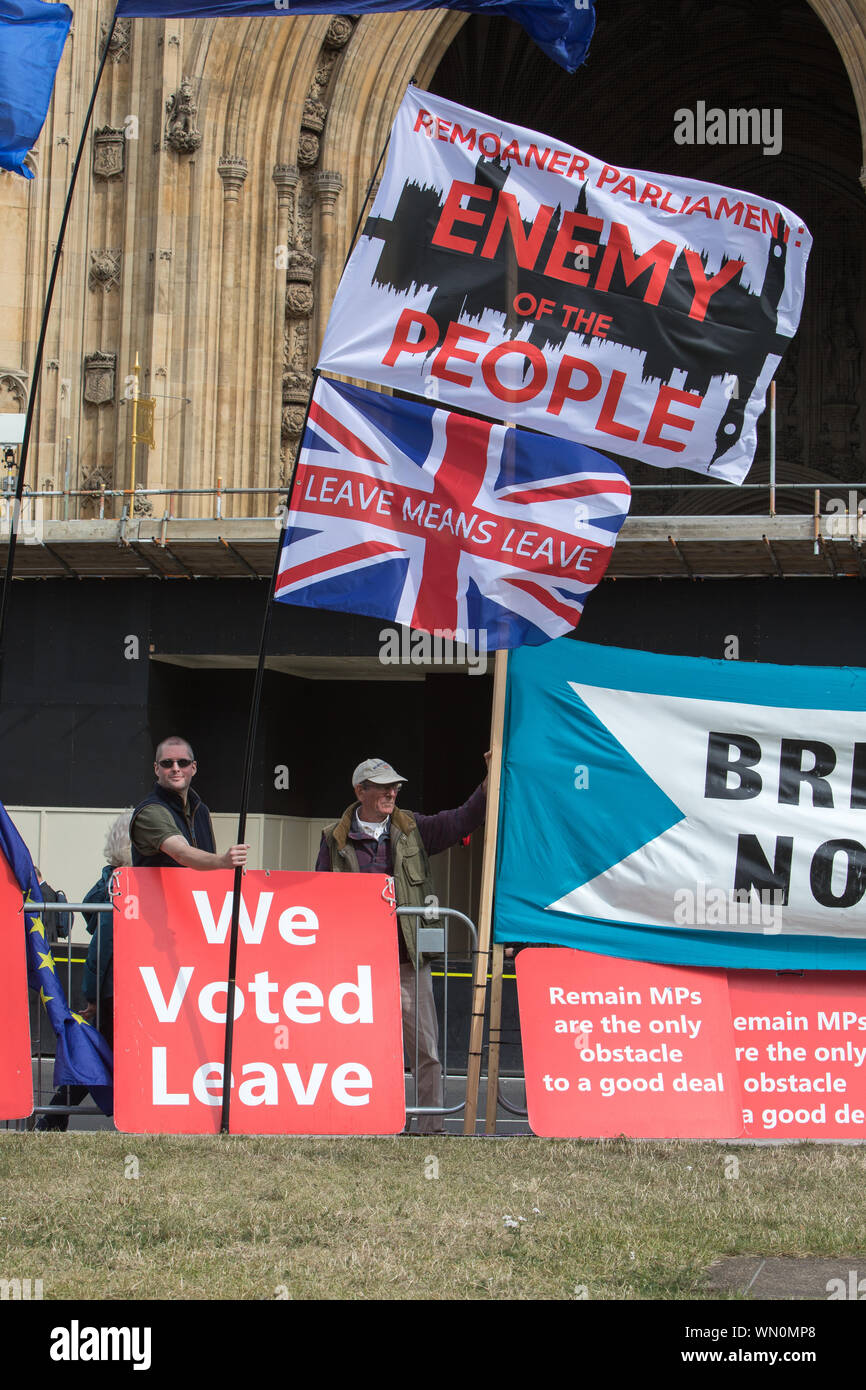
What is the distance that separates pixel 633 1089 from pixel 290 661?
10431mm

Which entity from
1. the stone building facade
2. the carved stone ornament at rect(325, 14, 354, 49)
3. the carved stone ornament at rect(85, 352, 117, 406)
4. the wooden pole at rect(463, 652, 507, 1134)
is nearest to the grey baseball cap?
the wooden pole at rect(463, 652, 507, 1134)

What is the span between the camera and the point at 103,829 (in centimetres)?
1811

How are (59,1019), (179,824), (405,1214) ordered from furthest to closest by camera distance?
(179,824)
(59,1019)
(405,1214)

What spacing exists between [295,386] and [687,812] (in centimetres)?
1256

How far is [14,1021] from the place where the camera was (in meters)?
8.76

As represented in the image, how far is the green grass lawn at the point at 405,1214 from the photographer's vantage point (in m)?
5.67

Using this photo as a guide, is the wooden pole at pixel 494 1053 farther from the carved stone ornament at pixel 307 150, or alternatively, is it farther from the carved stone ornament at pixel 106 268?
the carved stone ornament at pixel 307 150

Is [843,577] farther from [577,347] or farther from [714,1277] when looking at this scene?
[714,1277]

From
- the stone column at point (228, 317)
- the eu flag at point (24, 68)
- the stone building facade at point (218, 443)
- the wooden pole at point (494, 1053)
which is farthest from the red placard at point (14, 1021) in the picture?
the stone column at point (228, 317)

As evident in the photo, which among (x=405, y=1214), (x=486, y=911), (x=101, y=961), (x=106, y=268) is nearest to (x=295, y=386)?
(x=106, y=268)

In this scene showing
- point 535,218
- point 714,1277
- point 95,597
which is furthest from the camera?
point 95,597

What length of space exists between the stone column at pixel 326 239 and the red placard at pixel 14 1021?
12862 millimetres

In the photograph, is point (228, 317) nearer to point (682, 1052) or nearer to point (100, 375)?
point (100, 375)

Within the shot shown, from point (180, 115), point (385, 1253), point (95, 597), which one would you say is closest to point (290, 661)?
point (95, 597)
